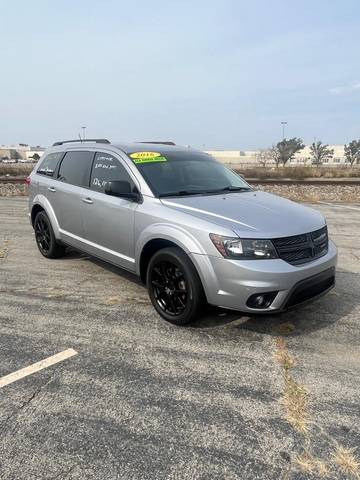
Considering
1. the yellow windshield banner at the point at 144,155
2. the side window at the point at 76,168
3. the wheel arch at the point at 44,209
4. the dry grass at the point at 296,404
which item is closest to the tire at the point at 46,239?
the wheel arch at the point at 44,209

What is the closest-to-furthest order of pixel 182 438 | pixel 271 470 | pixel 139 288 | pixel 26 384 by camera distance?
pixel 271 470
pixel 182 438
pixel 26 384
pixel 139 288

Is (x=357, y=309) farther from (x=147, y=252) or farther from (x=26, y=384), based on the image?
(x=26, y=384)

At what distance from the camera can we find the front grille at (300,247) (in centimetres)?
362

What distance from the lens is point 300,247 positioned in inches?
148

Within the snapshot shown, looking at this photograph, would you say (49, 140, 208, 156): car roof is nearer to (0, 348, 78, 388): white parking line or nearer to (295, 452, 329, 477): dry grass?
(0, 348, 78, 388): white parking line

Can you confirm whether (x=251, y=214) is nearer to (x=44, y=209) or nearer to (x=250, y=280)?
(x=250, y=280)

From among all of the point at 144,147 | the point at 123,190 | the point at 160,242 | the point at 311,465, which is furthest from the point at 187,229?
the point at 311,465

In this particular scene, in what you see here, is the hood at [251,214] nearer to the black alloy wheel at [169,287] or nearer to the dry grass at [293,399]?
the black alloy wheel at [169,287]

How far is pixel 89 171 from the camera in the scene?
5301 millimetres

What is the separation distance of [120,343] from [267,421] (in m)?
1.52

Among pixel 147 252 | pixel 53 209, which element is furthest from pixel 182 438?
pixel 53 209

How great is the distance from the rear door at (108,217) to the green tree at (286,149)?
221 feet

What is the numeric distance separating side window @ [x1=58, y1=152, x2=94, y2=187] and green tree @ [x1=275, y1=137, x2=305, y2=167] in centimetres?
6659

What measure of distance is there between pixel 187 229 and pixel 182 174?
121 cm
